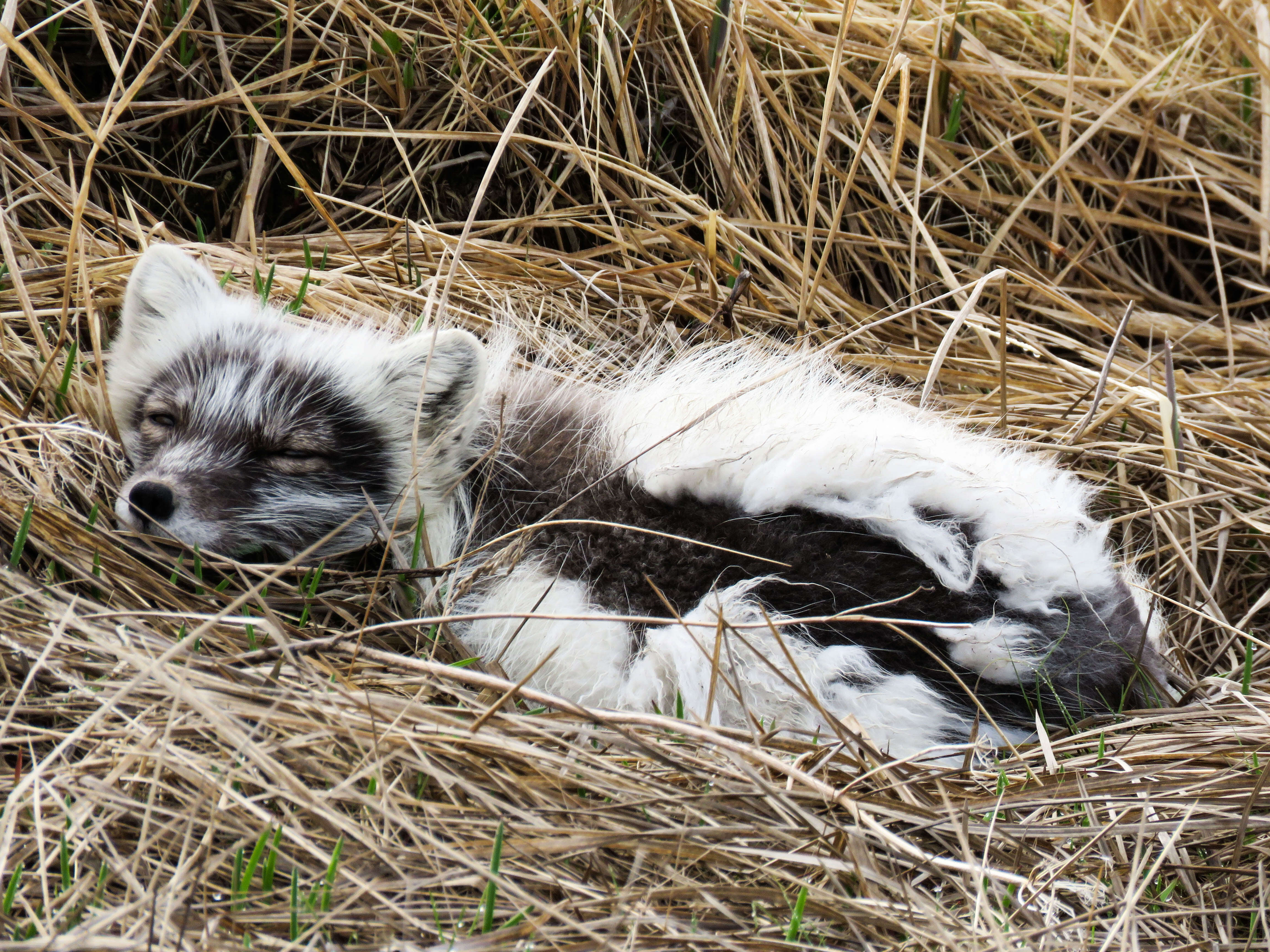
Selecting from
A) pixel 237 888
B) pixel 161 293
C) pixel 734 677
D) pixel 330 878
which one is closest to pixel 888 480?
pixel 734 677

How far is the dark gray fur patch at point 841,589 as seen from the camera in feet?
8.52

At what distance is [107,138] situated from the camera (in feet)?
A: 13.5

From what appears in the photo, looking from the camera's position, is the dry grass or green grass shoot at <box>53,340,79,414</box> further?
green grass shoot at <box>53,340,79,414</box>

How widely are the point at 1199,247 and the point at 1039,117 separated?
36.4 inches

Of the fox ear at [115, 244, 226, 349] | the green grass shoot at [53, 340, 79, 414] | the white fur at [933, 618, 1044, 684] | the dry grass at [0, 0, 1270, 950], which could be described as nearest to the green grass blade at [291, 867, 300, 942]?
the dry grass at [0, 0, 1270, 950]

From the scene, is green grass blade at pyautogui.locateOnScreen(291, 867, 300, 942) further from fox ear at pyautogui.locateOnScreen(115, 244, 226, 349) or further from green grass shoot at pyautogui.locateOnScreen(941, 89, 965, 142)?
green grass shoot at pyautogui.locateOnScreen(941, 89, 965, 142)

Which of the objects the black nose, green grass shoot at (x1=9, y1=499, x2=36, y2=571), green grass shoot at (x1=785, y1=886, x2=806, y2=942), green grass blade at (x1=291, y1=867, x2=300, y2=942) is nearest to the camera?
green grass blade at (x1=291, y1=867, x2=300, y2=942)

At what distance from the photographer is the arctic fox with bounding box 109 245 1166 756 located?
258 centimetres

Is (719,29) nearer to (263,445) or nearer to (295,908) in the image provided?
(263,445)

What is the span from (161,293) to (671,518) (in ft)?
5.19

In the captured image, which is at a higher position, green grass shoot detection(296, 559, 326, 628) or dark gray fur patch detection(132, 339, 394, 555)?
dark gray fur patch detection(132, 339, 394, 555)

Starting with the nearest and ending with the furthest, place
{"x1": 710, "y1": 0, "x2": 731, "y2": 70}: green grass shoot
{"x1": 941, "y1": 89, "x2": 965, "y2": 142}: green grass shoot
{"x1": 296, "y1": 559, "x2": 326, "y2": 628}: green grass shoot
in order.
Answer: {"x1": 296, "y1": 559, "x2": 326, "y2": 628}: green grass shoot < {"x1": 710, "y1": 0, "x2": 731, "y2": 70}: green grass shoot < {"x1": 941, "y1": 89, "x2": 965, "y2": 142}: green grass shoot

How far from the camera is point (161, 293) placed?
311 cm

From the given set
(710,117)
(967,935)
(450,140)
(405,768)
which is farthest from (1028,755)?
(450,140)
